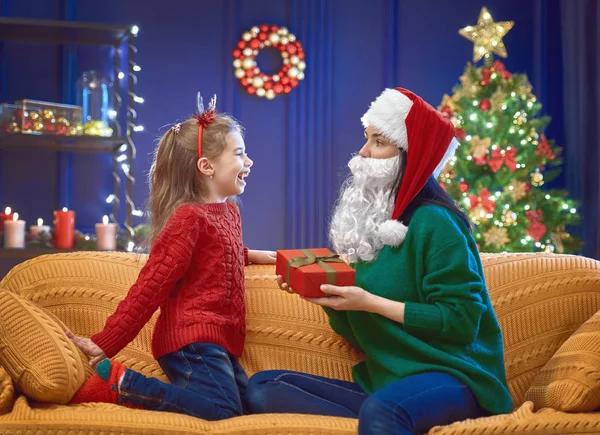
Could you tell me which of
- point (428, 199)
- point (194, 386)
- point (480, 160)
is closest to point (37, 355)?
point (194, 386)

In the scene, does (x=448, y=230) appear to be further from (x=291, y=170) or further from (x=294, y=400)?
(x=291, y=170)

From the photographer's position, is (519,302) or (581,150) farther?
(581,150)

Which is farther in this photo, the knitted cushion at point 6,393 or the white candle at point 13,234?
the white candle at point 13,234

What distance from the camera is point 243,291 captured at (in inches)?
107

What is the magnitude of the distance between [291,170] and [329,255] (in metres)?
3.74

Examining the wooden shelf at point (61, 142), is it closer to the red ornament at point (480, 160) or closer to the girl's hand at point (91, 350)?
the red ornament at point (480, 160)

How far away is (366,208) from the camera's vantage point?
2.43 m

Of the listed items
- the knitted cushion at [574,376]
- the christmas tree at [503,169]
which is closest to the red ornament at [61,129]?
the christmas tree at [503,169]

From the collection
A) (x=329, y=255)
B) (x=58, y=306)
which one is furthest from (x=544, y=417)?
(x=58, y=306)

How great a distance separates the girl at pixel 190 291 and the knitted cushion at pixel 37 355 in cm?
6

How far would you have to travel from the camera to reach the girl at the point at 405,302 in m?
2.16

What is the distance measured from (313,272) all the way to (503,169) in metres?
3.43

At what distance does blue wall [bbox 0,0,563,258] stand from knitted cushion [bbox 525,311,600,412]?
11.6 feet

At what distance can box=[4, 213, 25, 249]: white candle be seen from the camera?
4727 millimetres
